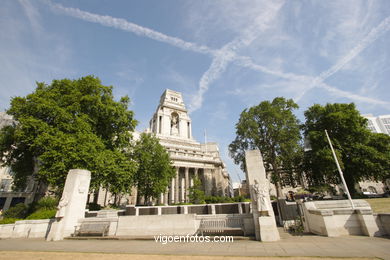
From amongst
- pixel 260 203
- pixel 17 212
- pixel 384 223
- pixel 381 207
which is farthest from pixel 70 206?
pixel 381 207

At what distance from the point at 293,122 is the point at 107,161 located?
30.7 m

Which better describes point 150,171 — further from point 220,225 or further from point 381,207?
point 381,207

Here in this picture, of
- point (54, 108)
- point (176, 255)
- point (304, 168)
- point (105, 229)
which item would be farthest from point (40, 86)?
point (304, 168)

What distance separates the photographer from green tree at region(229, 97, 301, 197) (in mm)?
30266

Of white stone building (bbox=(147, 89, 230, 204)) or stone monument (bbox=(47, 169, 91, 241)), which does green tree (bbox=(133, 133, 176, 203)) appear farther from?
stone monument (bbox=(47, 169, 91, 241))

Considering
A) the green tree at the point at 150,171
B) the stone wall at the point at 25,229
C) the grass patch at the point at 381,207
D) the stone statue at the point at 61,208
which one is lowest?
the stone wall at the point at 25,229

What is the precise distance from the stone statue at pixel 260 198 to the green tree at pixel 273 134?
22.5 metres

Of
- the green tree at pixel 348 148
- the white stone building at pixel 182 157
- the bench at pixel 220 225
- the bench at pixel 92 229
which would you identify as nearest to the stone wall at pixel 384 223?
the bench at pixel 220 225

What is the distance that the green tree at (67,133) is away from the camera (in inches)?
697

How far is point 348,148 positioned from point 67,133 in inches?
1562

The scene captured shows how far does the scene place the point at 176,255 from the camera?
635 cm

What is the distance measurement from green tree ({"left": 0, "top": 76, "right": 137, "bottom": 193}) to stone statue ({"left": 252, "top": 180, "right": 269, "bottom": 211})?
1649 cm

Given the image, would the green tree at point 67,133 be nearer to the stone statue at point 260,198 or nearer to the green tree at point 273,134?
the stone statue at point 260,198

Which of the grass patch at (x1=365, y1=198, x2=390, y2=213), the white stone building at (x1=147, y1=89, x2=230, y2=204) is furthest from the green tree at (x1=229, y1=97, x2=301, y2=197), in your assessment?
the white stone building at (x1=147, y1=89, x2=230, y2=204)
